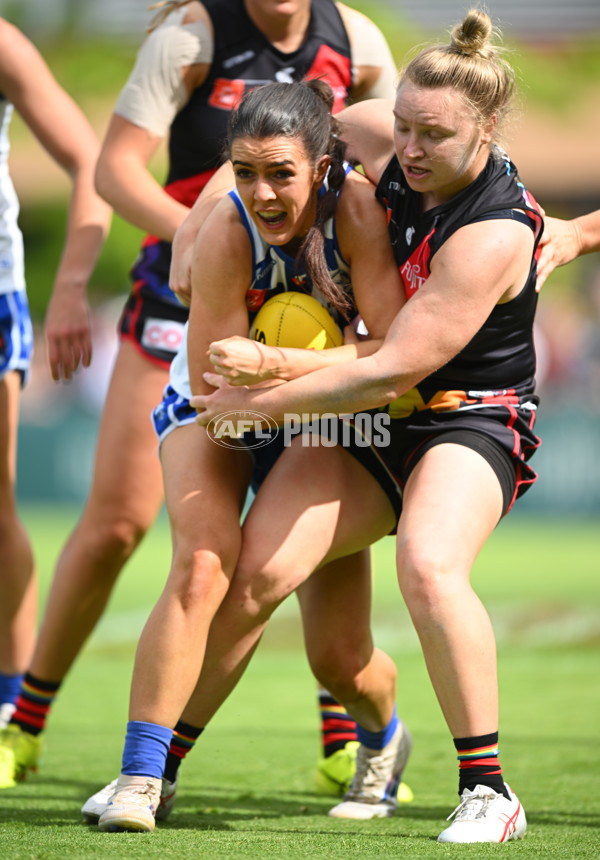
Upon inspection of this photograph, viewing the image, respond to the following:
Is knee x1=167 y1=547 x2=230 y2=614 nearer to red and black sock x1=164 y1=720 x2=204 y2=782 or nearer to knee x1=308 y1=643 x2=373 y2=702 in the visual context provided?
red and black sock x1=164 y1=720 x2=204 y2=782

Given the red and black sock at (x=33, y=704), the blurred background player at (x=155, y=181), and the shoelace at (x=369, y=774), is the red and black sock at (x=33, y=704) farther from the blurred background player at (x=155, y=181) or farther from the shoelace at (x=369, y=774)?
the shoelace at (x=369, y=774)

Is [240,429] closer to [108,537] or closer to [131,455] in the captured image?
[131,455]

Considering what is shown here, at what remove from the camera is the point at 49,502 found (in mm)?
16125

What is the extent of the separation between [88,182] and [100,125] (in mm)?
27651

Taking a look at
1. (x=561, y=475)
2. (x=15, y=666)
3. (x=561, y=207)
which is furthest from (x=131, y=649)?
(x=561, y=207)

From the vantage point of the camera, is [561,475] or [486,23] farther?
[561,475]

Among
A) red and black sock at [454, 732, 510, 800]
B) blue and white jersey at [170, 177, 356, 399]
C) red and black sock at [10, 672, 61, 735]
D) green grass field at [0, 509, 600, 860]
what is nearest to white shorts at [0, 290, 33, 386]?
red and black sock at [10, 672, 61, 735]

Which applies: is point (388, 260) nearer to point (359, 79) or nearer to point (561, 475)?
point (359, 79)

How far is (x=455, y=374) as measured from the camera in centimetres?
340

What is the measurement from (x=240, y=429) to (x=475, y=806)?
3.88 feet

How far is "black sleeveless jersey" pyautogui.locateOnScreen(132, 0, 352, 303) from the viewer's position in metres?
4.27

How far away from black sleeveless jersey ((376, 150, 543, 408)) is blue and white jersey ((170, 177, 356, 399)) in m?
0.17

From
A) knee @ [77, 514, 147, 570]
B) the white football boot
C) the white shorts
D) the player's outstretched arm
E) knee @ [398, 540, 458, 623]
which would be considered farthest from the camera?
the white shorts

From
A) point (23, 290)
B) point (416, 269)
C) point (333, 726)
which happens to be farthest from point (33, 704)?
point (416, 269)
